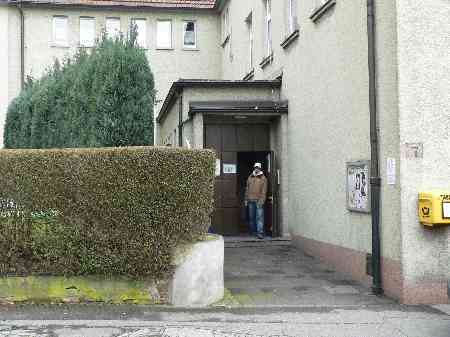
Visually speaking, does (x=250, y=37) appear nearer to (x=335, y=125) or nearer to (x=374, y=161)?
(x=335, y=125)

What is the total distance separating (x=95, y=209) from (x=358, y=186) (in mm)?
4168

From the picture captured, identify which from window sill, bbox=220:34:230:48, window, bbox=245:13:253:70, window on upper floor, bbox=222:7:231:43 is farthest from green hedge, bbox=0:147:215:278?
window sill, bbox=220:34:230:48

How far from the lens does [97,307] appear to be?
26.0 ft

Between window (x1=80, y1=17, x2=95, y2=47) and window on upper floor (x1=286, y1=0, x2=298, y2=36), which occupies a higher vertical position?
window (x1=80, y1=17, x2=95, y2=47)

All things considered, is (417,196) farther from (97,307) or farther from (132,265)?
(97,307)

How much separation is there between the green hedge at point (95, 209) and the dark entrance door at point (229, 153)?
287 inches

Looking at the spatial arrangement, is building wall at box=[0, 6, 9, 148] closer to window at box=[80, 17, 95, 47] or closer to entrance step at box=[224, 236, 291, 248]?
window at box=[80, 17, 95, 47]

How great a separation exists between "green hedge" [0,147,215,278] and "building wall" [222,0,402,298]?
2826 mm

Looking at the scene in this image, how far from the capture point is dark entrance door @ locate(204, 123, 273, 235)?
15.3m

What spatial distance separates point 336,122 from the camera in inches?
433

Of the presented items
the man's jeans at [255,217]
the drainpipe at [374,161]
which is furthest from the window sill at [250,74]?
the drainpipe at [374,161]

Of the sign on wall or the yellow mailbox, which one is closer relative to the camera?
the yellow mailbox

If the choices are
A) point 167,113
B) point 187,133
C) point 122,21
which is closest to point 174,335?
point 187,133

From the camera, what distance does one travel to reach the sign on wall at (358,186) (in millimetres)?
9607
